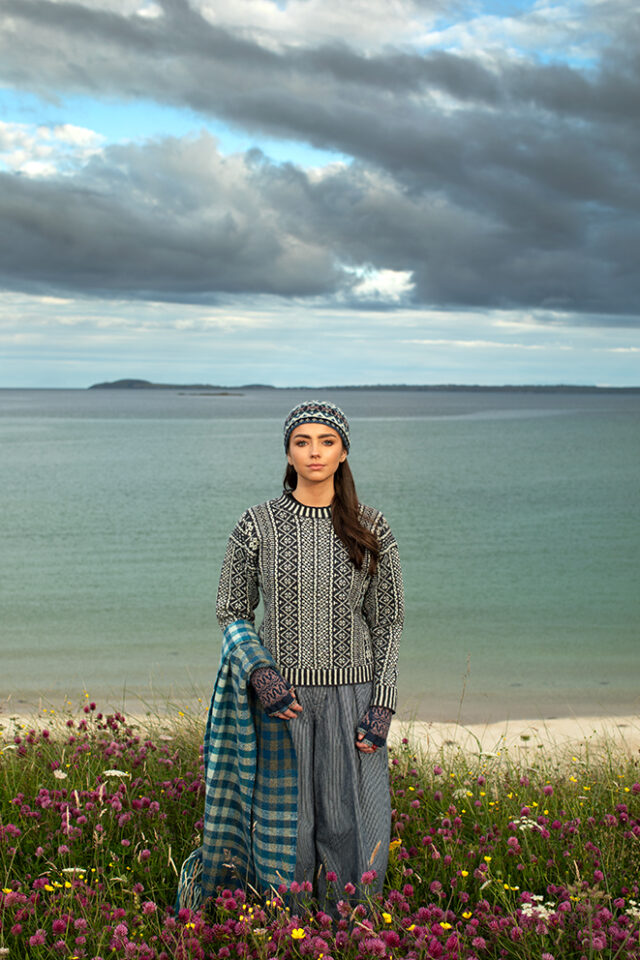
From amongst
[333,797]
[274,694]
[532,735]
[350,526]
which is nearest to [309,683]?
[274,694]

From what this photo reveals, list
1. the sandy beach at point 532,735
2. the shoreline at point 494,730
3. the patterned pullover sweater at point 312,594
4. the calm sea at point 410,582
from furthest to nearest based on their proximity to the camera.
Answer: the calm sea at point 410,582
the sandy beach at point 532,735
the shoreline at point 494,730
the patterned pullover sweater at point 312,594

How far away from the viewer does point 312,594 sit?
3.87 m

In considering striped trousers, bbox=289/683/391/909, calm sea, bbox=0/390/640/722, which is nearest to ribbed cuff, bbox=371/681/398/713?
striped trousers, bbox=289/683/391/909

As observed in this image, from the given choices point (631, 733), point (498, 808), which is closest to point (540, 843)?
point (498, 808)

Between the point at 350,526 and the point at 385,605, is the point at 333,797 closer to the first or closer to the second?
the point at 385,605

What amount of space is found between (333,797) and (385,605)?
2.90 ft

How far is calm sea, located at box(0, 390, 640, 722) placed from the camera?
12327 millimetres

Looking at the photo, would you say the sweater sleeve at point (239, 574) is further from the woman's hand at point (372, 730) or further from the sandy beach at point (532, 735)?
the sandy beach at point (532, 735)

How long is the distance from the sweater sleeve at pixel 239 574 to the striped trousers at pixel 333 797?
47 cm

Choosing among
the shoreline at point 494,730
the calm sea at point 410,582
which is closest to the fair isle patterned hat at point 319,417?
the shoreline at point 494,730

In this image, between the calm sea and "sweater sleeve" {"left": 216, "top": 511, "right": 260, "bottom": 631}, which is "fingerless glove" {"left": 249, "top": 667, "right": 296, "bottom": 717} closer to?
"sweater sleeve" {"left": 216, "top": 511, "right": 260, "bottom": 631}

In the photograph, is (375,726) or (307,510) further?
(307,510)

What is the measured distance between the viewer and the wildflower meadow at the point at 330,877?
3268mm

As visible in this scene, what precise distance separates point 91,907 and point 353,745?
127 centimetres
